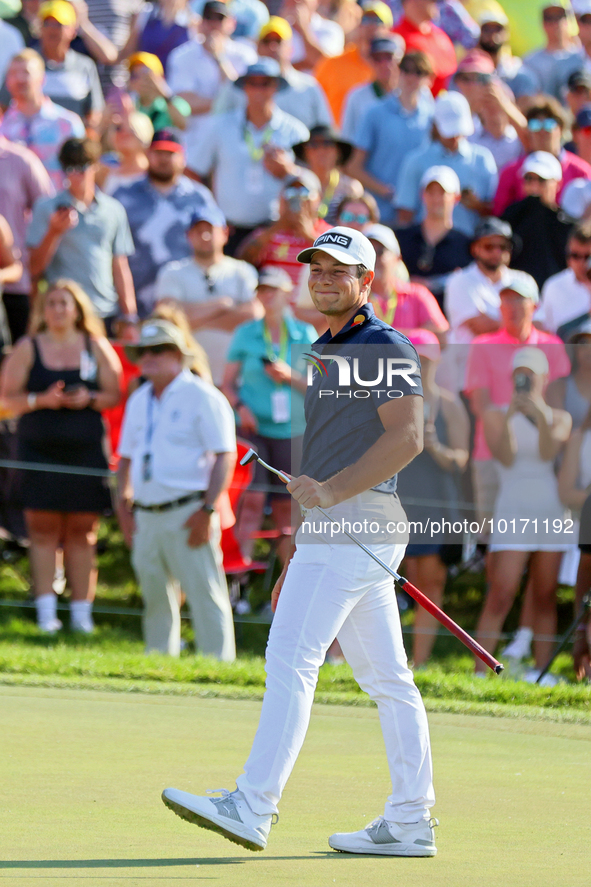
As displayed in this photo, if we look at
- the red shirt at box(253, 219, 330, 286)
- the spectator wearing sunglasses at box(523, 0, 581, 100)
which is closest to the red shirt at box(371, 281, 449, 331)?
the red shirt at box(253, 219, 330, 286)

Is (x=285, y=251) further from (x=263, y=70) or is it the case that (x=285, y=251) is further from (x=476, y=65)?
(x=476, y=65)

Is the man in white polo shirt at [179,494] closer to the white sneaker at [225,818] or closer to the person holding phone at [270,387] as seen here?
the person holding phone at [270,387]

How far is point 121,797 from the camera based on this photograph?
14.6 feet

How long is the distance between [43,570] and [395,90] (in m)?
5.36

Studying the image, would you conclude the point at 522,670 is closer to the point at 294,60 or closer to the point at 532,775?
the point at 532,775

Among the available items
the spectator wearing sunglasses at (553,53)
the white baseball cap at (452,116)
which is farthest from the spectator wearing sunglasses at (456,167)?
the spectator wearing sunglasses at (553,53)

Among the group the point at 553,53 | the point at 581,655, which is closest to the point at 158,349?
the point at 581,655

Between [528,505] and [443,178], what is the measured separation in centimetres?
304

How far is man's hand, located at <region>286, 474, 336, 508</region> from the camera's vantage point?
13.1 ft

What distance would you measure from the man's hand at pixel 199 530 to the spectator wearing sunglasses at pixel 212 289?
1.83m

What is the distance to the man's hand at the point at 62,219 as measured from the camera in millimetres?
9945

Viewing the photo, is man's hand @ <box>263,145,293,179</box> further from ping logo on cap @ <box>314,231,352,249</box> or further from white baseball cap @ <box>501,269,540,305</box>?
ping logo on cap @ <box>314,231,352,249</box>

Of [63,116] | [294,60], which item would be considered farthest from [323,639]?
[294,60]

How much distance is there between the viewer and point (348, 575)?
13.4ft
